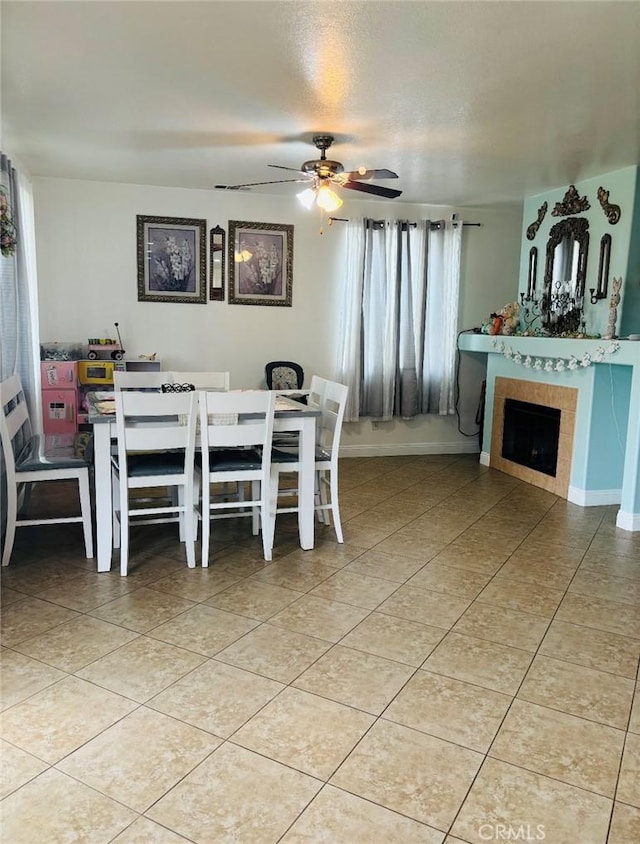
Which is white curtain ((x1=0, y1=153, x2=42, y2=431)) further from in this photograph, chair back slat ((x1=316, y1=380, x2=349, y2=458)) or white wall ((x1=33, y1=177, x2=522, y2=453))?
chair back slat ((x1=316, y1=380, x2=349, y2=458))

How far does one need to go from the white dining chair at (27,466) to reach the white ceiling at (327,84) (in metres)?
1.70

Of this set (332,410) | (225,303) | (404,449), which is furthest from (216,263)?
(404,449)

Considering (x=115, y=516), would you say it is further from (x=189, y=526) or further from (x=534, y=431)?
(x=534, y=431)

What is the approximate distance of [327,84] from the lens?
3088 millimetres

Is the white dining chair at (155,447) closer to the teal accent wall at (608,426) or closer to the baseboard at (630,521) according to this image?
the baseboard at (630,521)

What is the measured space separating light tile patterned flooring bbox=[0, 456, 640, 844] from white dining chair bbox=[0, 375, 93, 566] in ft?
0.77

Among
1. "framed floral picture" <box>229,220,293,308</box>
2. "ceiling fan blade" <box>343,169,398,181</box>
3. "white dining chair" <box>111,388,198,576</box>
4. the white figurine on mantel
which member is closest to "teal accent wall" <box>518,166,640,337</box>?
the white figurine on mantel

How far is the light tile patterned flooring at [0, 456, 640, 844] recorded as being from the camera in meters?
1.74

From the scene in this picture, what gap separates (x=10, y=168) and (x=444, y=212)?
4047mm

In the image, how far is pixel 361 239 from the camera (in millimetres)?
6191

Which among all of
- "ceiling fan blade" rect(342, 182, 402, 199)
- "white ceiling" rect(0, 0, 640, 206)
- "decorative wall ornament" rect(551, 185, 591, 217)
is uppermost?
"white ceiling" rect(0, 0, 640, 206)

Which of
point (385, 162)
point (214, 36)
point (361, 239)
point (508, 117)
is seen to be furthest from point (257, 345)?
point (214, 36)

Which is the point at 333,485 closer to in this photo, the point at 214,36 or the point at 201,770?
the point at 201,770

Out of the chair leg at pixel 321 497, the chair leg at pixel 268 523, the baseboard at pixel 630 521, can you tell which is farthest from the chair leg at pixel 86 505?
the baseboard at pixel 630 521
